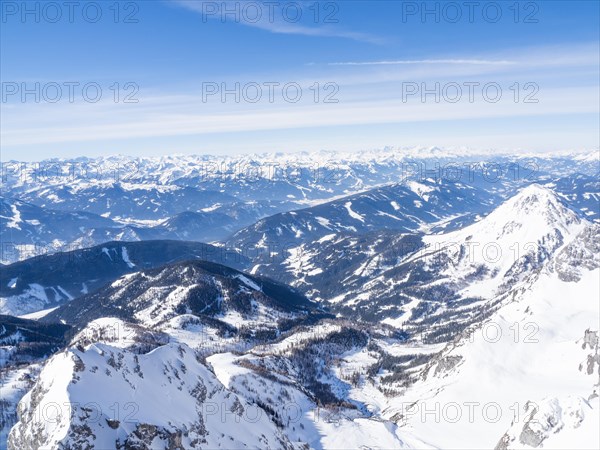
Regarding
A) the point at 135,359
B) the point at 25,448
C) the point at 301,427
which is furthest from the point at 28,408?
the point at 301,427

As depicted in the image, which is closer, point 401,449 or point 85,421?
point 85,421

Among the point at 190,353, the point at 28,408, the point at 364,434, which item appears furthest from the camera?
the point at 364,434

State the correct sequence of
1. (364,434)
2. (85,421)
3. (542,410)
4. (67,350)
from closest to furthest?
(85,421), (67,350), (542,410), (364,434)

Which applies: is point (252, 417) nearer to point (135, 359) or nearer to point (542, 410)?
point (135, 359)

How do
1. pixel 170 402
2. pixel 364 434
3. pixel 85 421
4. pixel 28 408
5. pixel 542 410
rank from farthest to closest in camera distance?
pixel 364 434 → pixel 542 410 → pixel 170 402 → pixel 28 408 → pixel 85 421

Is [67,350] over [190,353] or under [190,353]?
over

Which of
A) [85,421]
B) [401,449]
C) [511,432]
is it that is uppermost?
[85,421]

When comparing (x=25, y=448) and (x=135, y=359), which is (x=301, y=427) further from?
(x=25, y=448)

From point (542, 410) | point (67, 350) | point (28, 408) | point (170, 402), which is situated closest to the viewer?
point (28, 408)

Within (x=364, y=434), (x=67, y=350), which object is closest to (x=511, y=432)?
(x=364, y=434)
